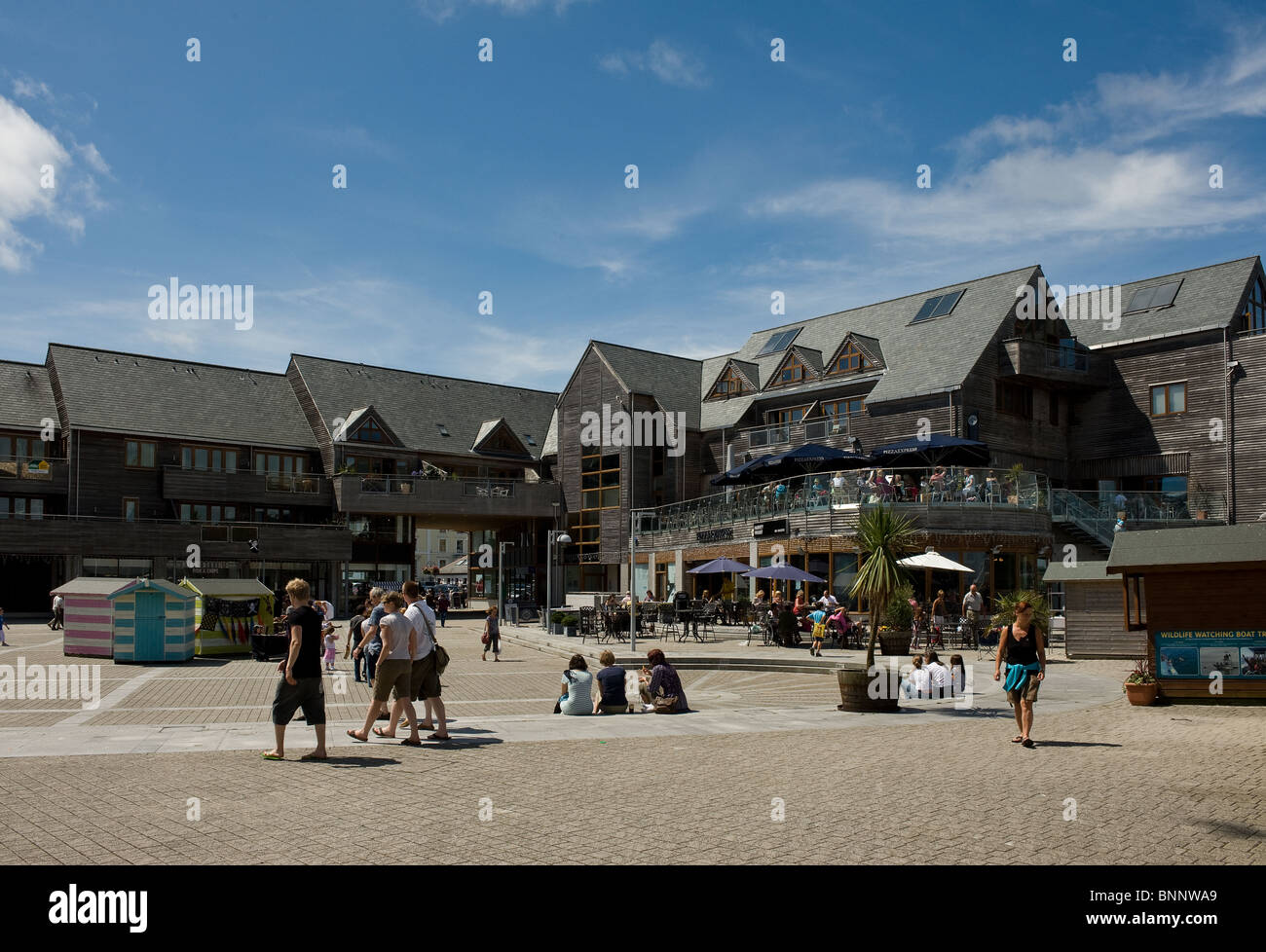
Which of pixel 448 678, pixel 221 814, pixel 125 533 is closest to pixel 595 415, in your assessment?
pixel 125 533

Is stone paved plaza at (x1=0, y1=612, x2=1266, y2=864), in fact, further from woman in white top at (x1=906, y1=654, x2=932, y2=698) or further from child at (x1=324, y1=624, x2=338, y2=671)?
child at (x1=324, y1=624, x2=338, y2=671)

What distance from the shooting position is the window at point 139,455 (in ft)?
155

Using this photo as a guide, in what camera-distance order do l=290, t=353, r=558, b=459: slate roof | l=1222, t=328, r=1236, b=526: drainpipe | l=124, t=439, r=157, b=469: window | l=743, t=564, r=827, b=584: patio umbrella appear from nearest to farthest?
l=743, t=564, r=827, b=584: patio umbrella < l=1222, t=328, r=1236, b=526: drainpipe < l=124, t=439, r=157, b=469: window < l=290, t=353, r=558, b=459: slate roof

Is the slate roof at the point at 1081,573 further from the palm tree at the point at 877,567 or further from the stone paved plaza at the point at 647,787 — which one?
the palm tree at the point at 877,567

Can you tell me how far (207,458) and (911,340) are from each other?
31.5m

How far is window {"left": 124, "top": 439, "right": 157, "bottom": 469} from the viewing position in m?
47.3

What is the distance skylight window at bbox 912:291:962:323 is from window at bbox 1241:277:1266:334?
33.5 ft

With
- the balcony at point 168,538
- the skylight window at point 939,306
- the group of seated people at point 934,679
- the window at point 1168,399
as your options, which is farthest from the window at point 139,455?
the window at point 1168,399

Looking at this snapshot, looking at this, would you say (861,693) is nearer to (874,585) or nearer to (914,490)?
(874,585)

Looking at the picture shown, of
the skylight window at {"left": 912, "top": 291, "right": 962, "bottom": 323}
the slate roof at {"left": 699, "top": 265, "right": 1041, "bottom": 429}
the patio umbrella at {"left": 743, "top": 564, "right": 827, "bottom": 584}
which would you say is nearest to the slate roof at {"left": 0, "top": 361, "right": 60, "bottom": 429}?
the slate roof at {"left": 699, "top": 265, "right": 1041, "bottom": 429}

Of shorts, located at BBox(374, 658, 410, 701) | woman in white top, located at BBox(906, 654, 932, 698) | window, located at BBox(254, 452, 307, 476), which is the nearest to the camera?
shorts, located at BBox(374, 658, 410, 701)

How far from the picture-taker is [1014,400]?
40594 mm

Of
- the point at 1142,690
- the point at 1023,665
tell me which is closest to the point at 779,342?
the point at 1142,690
